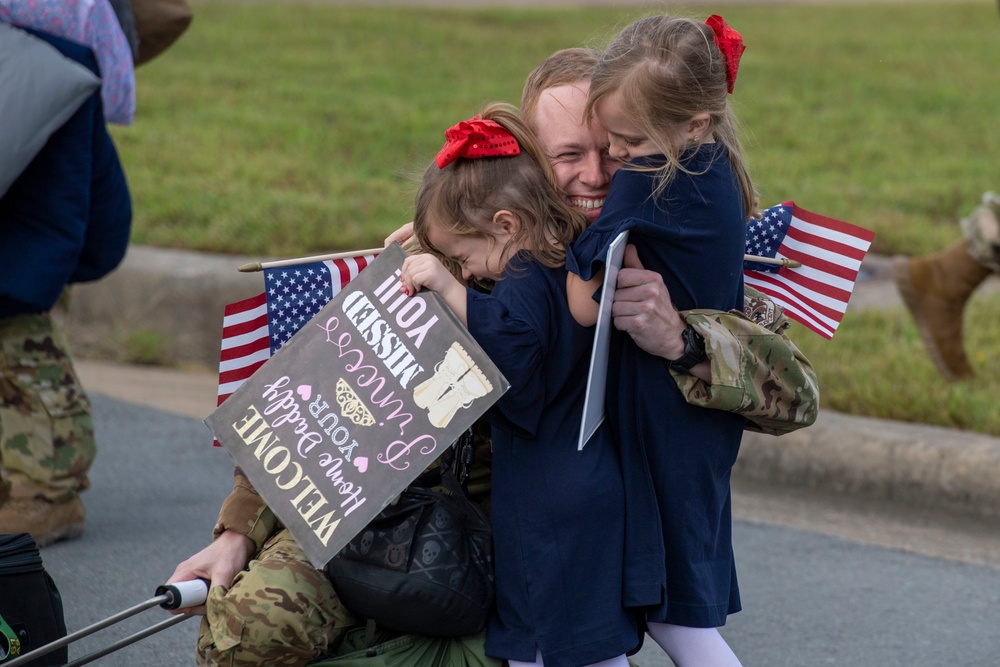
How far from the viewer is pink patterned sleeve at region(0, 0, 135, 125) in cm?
379

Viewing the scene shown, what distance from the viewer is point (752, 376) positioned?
2.25m

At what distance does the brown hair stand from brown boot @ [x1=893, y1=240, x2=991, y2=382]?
3.12 m

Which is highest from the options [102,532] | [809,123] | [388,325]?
[388,325]

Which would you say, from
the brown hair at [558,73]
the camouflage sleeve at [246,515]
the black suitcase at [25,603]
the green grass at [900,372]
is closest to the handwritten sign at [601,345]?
the brown hair at [558,73]

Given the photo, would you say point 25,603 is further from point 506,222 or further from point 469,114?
point 469,114

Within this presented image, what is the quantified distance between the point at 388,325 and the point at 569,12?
12.5 metres

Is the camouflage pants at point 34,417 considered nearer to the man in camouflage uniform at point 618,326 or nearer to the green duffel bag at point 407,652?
the man in camouflage uniform at point 618,326

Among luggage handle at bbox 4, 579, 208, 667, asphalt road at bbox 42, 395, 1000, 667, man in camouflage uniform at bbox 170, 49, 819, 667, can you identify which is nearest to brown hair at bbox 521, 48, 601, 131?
man in camouflage uniform at bbox 170, 49, 819, 667

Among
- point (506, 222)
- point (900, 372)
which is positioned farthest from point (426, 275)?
point (900, 372)

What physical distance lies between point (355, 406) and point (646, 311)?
51cm

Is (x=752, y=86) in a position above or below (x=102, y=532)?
above

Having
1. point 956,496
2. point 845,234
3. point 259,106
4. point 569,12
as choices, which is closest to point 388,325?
point 845,234

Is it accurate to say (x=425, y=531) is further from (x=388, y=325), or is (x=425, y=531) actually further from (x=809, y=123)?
(x=809, y=123)

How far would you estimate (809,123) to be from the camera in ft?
30.4
